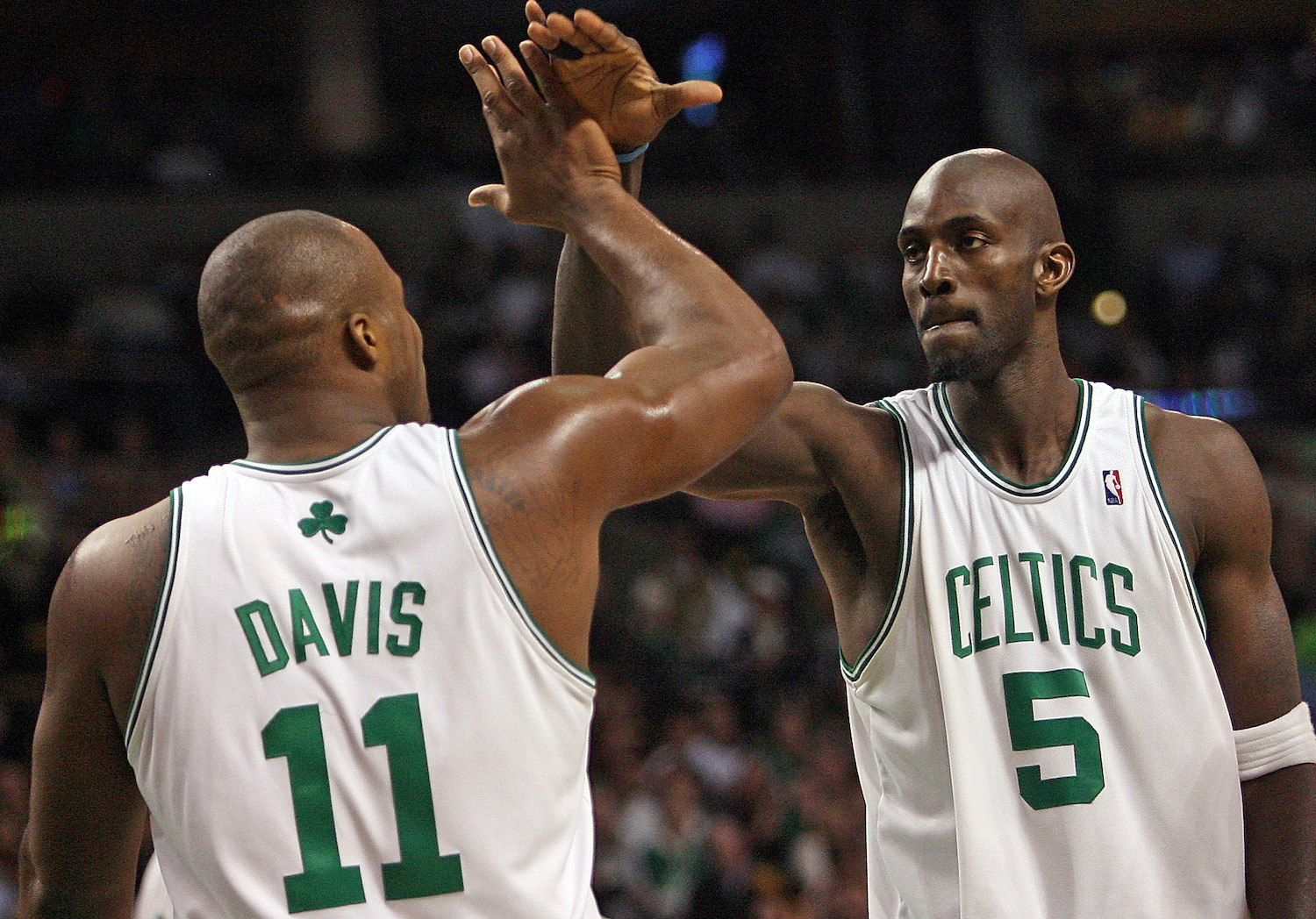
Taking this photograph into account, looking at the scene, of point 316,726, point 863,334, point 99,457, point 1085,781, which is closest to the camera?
point 316,726

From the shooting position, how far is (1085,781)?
126 inches

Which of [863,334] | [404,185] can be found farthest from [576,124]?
[404,185]

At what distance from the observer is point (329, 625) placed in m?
2.34

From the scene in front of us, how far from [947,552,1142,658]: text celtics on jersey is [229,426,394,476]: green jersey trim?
144 centimetres

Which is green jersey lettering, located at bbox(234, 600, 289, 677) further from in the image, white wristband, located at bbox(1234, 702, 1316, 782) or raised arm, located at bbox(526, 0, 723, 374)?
white wristband, located at bbox(1234, 702, 1316, 782)

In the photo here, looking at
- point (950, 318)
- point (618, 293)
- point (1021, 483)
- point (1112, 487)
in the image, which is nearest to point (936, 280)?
point (950, 318)

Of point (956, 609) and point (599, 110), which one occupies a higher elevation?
point (599, 110)

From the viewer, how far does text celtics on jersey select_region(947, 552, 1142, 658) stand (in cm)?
328

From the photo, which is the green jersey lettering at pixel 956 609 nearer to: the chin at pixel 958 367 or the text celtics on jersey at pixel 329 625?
the chin at pixel 958 367

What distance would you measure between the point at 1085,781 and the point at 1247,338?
33.7ft

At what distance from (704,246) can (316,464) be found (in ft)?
35.8

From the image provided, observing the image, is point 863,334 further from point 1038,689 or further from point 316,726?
point 316,726

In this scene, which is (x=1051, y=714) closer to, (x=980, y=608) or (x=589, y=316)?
(x=980, y=608)

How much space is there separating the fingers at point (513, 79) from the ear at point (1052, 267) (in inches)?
50.6
